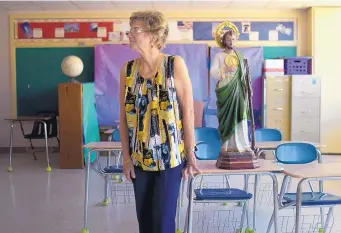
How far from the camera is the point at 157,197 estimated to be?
2215mm

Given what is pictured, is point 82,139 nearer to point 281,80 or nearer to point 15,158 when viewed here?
point 15,158

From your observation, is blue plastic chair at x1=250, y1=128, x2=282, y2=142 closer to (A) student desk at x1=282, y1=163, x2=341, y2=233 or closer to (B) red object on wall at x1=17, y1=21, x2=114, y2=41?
(A) student desk at x1=282, y1=163, x2=341, y2=233

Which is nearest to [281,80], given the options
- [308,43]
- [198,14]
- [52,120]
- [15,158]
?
[308,43]

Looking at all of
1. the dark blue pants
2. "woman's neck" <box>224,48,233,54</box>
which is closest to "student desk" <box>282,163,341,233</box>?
"woman's neck" <box>224,48,233,54</box>

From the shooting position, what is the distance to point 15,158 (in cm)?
816

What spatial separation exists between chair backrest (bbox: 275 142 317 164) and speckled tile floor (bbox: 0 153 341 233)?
654 millimetres

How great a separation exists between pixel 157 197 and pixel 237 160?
935 mm

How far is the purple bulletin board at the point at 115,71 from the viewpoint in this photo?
8.41 metres

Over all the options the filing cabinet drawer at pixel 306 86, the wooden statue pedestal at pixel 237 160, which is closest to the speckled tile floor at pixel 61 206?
the wooden statue pedestal at pixel 237 160

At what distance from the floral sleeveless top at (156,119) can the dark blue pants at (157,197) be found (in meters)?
0.04

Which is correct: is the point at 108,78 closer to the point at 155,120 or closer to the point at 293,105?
the point at 293,105

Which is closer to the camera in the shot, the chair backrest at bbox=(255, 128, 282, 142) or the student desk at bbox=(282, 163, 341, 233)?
the student desk at bbox=(282, 163, 341, 233)

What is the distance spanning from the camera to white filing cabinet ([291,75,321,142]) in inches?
316

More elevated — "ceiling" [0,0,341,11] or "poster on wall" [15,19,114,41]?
"ceiling" [0,0,341,11]
